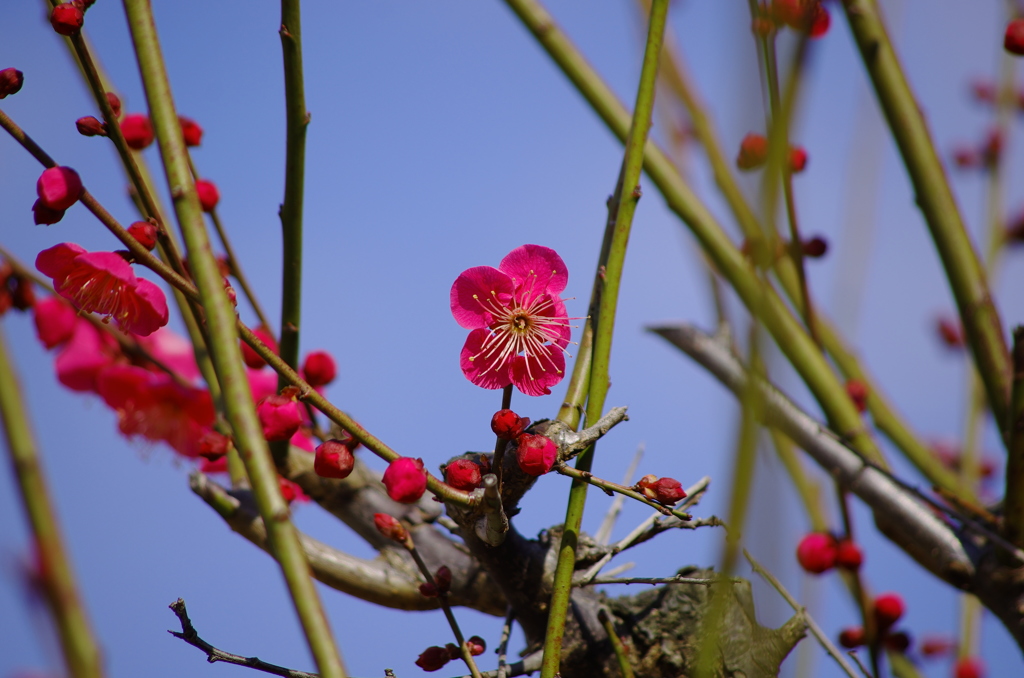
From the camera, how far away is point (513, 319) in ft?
3.30

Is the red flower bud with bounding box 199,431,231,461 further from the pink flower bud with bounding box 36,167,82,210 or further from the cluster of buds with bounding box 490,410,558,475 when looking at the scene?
the cluster of buds with bounding box 490,410,558,475

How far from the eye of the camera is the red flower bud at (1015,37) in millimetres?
1437

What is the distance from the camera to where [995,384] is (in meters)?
1.34

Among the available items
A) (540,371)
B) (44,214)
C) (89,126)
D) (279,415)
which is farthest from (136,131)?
(540,371)

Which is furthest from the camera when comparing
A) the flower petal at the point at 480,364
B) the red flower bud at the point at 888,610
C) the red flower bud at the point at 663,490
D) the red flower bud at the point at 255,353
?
the red flower bud at the point at 888,610

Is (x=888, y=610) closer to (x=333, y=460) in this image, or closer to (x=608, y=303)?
(x=608, y=303)

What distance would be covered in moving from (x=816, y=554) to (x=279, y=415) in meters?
1.07

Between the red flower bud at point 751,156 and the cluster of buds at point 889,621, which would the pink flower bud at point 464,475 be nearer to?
the red flower bud at point 751,156

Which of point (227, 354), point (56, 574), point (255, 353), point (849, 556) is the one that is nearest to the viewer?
point (56, 574)

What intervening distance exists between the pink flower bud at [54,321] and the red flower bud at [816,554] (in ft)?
5.17

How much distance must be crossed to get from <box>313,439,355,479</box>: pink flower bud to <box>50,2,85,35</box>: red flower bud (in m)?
0.56

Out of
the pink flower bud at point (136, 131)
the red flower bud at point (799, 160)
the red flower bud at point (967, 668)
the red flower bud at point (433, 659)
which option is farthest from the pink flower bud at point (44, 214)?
the red flower bud at point (967, 668)

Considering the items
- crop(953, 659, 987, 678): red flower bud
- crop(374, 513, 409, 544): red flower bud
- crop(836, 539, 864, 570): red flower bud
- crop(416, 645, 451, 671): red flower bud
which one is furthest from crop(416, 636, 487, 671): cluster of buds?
crop(953, 659, 987, 678): red flower bud

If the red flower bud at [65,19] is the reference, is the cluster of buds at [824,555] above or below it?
below
